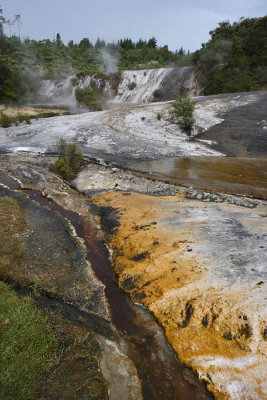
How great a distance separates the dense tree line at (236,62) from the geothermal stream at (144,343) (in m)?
32.1

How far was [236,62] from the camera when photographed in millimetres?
32250

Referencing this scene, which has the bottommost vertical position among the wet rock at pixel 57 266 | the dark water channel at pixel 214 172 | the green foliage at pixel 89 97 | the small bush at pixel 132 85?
the wet rock at pixel 57 266

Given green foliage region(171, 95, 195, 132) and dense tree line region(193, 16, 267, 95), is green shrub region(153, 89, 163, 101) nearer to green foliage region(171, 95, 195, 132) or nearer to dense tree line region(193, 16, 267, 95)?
dense tree line region(193, 16, 267, 95)

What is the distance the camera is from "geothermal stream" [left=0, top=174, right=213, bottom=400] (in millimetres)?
4195

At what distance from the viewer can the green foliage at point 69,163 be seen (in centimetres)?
1453

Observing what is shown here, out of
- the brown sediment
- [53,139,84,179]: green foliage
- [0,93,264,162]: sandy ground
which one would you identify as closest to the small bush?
[0,93,264,162]: sandy ground

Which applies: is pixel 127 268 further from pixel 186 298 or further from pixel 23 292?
pixel 23 292

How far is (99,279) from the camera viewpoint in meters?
6.70

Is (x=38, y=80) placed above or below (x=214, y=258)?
above

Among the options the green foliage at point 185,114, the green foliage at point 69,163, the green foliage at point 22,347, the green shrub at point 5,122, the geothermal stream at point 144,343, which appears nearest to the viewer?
the green foliage at point 22,347

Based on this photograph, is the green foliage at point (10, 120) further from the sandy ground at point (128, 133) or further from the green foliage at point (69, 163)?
the green foliage at point (69, 163)

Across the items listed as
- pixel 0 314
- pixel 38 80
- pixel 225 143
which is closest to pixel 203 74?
pixel 225 143

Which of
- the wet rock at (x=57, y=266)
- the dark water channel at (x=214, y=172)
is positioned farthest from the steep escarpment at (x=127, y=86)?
the wet rock at (x=57, y=266)

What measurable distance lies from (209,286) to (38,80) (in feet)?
197
